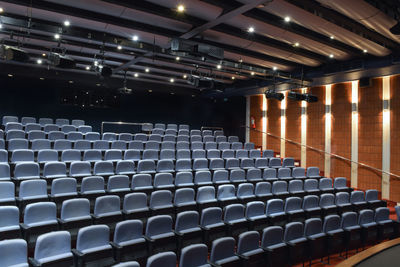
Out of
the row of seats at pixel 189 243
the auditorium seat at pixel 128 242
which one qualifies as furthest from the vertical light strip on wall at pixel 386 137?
the auditorium seat at pixel 128 242

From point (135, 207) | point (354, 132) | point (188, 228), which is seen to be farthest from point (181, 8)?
point (354, 132)

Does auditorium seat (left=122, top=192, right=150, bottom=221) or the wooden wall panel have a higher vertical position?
the wooden wall panel

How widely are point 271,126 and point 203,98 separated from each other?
2187 millimetres

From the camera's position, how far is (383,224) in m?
3.34

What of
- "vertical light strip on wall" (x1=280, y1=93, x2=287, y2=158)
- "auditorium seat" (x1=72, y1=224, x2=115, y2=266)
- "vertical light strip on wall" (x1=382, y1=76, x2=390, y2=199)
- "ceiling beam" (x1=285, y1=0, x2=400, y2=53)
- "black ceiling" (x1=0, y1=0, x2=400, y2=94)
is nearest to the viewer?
"auditorium seat" (x1=72, y1=224, x2=115, y2=266)

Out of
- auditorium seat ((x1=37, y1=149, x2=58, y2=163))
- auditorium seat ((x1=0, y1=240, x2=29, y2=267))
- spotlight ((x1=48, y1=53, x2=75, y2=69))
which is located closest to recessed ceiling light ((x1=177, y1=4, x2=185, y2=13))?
spotlight ((x1=48, y1=53, x2=75, y2=69))

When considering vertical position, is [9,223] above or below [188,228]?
above

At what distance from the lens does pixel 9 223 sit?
2252 mm

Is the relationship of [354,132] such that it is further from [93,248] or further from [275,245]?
[93,248]

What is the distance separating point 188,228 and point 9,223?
1.41 metres

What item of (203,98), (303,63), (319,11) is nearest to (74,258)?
(319,11)

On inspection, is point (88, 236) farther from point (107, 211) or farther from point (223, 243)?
point (223, 243)

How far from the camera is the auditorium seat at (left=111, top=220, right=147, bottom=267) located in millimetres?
2213

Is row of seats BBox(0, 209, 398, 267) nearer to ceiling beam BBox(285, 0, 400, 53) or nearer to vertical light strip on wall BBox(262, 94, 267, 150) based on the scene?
ceiling beam BBox(285, 0, 400, 53)
